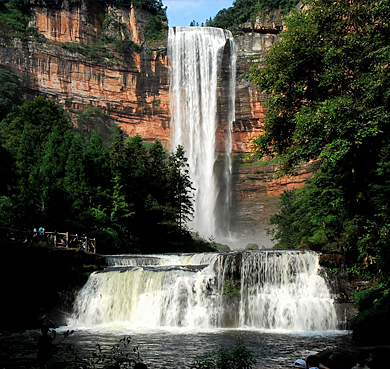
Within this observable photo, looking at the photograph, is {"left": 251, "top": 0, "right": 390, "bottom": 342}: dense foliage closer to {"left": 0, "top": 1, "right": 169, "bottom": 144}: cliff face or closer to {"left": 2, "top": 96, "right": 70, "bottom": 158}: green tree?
{"left": 2, "top": 96, "right": 70, "bottom": 158}: green tree

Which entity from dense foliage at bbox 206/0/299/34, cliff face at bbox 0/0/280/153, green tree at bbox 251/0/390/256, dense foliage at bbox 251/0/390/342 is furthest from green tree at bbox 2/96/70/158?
dense foliage at bbox 206/0/299/34

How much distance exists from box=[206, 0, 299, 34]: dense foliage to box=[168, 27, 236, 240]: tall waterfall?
8.72 metres

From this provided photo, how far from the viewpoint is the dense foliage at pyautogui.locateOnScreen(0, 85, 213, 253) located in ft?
84.0

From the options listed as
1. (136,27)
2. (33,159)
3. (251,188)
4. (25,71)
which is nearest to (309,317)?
(33,159)

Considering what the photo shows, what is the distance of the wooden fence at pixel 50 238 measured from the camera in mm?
20572

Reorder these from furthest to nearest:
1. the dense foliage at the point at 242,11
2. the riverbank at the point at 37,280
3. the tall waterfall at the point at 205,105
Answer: the dense foliage at the point at 242,11 < the tall waterfall at the point at 205,105 < the riverbank at the point at 37,280

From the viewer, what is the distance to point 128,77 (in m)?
67.2

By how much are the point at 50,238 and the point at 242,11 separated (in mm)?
68822

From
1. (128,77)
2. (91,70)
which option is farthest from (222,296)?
A: (128,77)

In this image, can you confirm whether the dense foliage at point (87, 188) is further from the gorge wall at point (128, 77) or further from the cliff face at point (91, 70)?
the gorge wall at point (128, 77)

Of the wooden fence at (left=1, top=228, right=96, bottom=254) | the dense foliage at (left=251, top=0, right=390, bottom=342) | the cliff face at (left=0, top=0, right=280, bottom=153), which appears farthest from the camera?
the cliff face at (left=0, top=0, right=280, bottom=153)

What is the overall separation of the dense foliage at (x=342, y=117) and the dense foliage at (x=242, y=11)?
55502 mm

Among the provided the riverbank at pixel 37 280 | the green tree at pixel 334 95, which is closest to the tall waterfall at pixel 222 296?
the riverbank at pixel 37 280

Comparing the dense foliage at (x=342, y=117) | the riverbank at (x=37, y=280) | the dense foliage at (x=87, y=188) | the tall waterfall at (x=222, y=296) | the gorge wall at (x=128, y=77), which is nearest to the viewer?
the dense foliage at (x=342, y=117)
